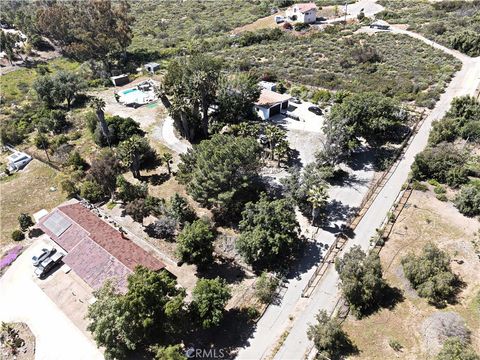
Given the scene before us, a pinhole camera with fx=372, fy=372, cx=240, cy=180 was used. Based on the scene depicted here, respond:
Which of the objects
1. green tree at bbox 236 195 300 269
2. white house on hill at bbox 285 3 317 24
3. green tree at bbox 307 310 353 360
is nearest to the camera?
green tree at bbox 307 310 353 360

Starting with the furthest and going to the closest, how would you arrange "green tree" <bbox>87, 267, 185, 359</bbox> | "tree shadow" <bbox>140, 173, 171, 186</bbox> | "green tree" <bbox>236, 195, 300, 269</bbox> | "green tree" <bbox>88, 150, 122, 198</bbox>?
"tree shadow" <bbox>140, 173, 171, 186</bbox>
"green tree" <bbox>88, 150, 122, 198</bbox>
"green tree" <bbox>236, 195, 300, 269</bbox>
"green tree" <bbox>87, 267, 185, 359</bbox>

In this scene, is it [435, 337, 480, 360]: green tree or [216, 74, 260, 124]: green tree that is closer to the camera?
[435, 337, 480, 360]: green tree

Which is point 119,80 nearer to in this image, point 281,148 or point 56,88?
point 56,88

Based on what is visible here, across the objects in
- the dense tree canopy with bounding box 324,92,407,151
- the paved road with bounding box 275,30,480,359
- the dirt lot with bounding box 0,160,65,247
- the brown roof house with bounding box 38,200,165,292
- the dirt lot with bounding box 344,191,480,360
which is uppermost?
the dense tree canopy with bounding box 324,92,407,151

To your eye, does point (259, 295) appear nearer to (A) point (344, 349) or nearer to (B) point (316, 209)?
(A) point (344, 349)

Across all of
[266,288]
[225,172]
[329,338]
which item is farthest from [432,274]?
[225,172]

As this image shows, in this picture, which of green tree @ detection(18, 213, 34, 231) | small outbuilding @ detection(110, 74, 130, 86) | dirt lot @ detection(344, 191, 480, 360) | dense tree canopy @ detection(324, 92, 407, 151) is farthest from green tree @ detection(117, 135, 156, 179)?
dirt lot @ detection(344, 191, 480, 360)

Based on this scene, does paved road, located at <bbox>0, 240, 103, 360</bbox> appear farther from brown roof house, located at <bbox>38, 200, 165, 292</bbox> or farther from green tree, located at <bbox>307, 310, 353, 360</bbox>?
green tree, located at <bbox>307, 310, 353, 360</bbox>
